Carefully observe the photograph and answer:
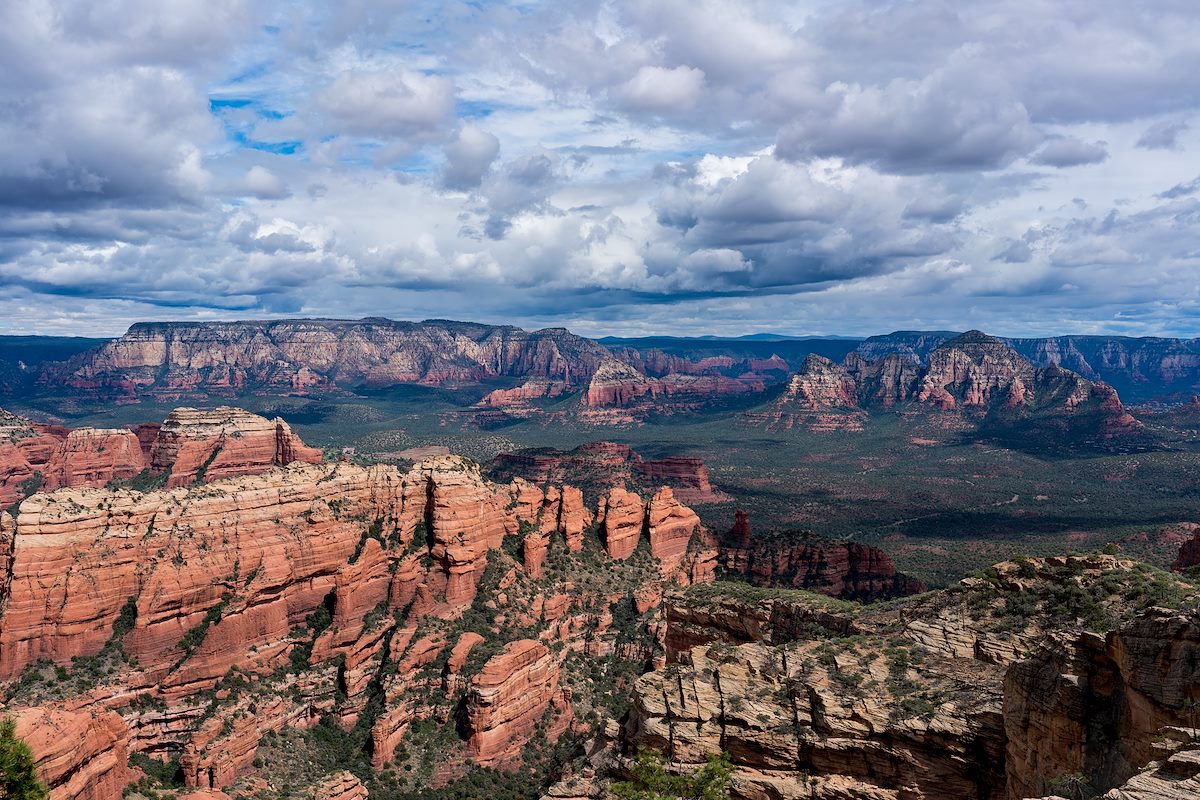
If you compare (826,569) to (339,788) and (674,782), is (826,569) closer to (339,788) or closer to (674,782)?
(339,788)

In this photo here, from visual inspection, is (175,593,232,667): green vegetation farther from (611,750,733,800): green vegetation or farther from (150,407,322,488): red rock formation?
(150,407,322,488): red rock formation

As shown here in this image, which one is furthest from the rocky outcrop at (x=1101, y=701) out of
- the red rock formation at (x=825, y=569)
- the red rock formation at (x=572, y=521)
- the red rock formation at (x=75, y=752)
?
the red rock formation at (x=825, y=569)

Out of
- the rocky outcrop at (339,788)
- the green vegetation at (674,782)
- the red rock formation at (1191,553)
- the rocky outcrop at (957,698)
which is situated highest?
the rocky outcrop at (957,698)

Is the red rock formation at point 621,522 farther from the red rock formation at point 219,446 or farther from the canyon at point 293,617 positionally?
the red rock formation at point 219,446

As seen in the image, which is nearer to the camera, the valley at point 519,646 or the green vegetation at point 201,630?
the valley at point 519,646

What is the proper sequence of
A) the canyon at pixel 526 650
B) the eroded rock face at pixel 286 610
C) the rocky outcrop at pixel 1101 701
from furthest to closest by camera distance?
the eroded rock face at pixel 286 610, the canyon at pixel 526 650, the rocky outcrop at pixel 1101 701

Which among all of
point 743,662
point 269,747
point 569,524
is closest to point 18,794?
point 269,747
